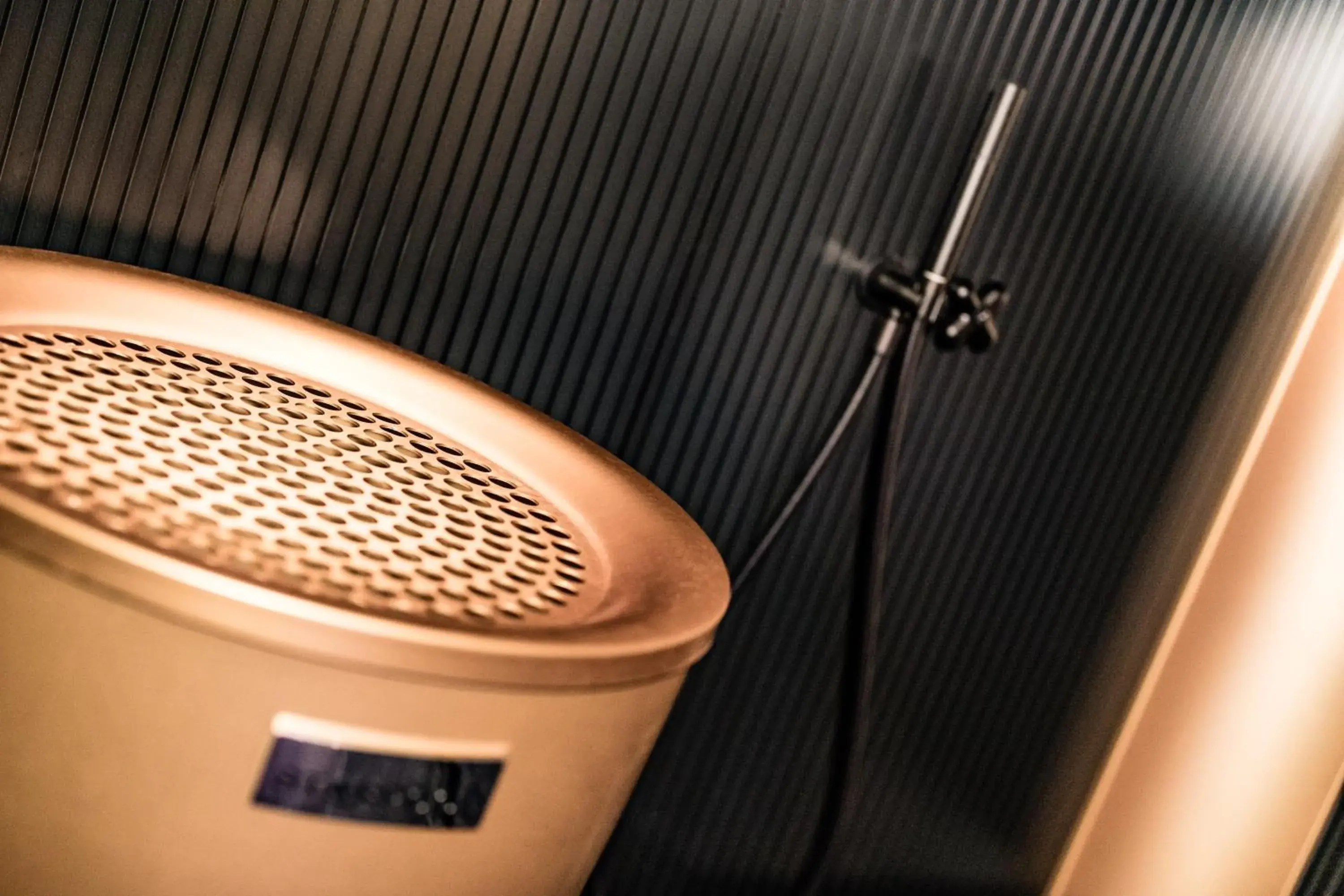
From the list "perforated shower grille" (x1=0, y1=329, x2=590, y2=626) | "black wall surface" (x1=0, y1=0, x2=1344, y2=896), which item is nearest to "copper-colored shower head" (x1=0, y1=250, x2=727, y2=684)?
"perforated shower grille" (x1=0, y1=329, x2=590, y2=626)

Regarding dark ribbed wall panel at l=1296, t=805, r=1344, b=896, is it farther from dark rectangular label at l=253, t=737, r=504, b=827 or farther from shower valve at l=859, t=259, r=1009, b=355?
dark rectangular label at l=253, t=737, r=504, b=827

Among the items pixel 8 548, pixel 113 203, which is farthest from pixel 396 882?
pixel 113 203

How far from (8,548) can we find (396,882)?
0.19 metres

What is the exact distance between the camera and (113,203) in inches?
28.9

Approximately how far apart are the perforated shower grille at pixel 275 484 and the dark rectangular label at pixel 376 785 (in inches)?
2.2

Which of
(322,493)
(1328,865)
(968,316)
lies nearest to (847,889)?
(1328,865)

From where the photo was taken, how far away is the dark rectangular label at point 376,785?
1.42 feet

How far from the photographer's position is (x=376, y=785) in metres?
0.45

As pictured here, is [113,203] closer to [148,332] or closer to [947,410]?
[148,332]

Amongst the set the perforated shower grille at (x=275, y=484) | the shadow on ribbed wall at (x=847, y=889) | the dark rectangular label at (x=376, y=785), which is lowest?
the shadow on ribbed wall at (x=847, y=889)

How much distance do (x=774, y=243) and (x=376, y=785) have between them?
611 millimetres

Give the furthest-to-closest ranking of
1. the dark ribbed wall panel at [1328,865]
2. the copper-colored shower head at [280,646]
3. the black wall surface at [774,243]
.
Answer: the dark ribbed wall panel at [1328,865] < the black wall surface at [774,243] < the copper-colored shower head at [280,646]

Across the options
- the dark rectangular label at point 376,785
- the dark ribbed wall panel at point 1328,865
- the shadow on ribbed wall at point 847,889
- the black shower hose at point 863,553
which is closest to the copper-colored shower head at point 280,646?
the dark rectangular label at point 376,785

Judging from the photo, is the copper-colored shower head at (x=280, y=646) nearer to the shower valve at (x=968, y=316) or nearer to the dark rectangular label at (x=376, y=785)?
the dark rectangular label at (x=376, y=785)
